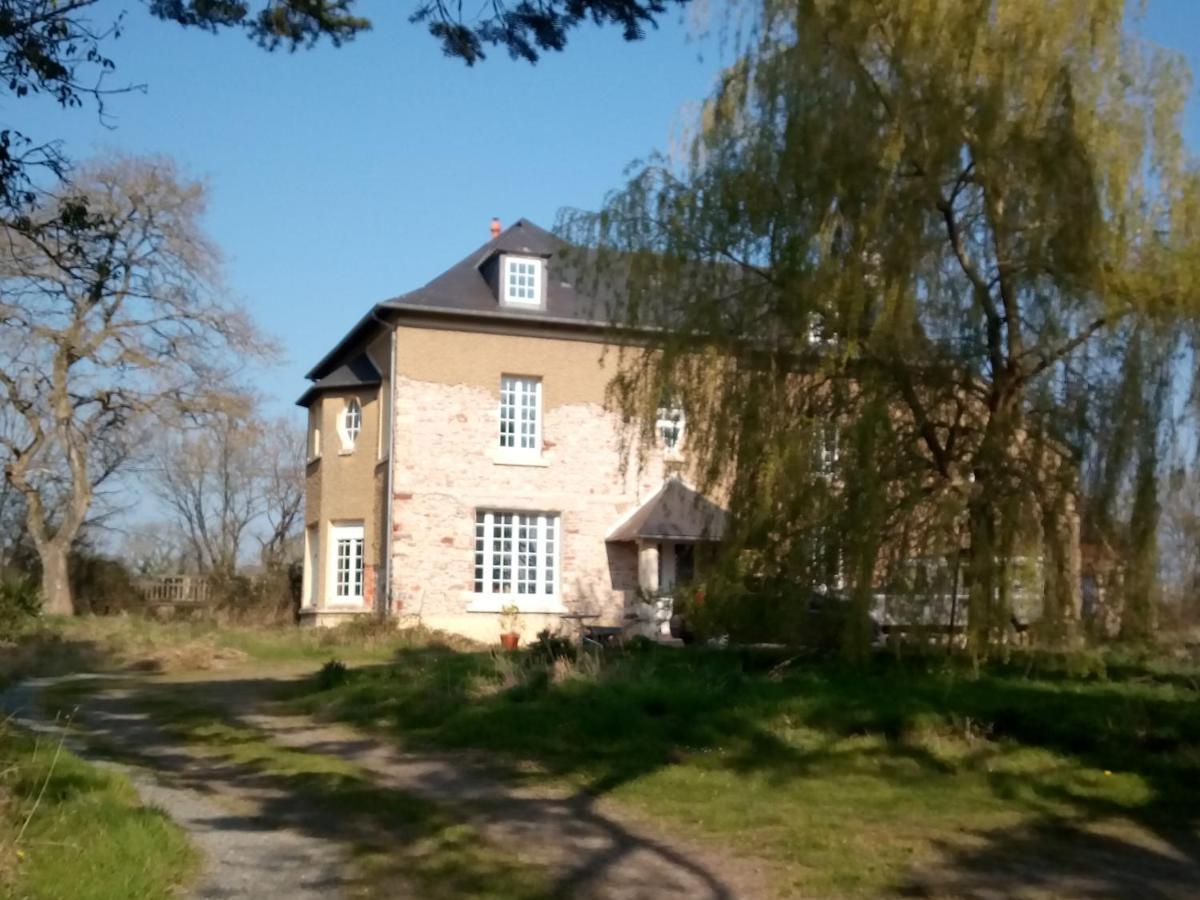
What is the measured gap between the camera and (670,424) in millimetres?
16547

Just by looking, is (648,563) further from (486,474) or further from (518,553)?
(486,474)

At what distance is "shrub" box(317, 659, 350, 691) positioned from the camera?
17547 mm

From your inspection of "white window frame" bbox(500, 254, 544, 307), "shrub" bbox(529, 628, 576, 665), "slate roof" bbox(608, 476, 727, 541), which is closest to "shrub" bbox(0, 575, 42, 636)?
"shrub" bbox(529, 628, 576, 665)

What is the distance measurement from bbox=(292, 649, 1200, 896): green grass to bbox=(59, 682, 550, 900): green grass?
57.3 inches

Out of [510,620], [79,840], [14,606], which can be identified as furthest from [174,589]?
[79,840]

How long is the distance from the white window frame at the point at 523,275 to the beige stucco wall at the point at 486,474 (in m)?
0.99

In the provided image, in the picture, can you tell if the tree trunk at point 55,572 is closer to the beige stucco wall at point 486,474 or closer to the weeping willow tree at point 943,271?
the beige stucco wall at point 486,474

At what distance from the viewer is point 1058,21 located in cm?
1450

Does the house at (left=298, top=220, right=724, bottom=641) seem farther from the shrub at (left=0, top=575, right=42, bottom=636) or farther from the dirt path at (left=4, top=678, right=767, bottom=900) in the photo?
the dirt path at (left=4, top=678, right=767, bottom=900)

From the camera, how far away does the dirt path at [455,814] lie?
7734 mm

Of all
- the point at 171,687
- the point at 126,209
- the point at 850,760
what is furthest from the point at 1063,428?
the point at 126,209

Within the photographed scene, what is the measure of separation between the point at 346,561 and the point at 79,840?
23.9 metres

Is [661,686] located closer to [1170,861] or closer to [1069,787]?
[1069,787]

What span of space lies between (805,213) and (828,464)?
2.77 metres
